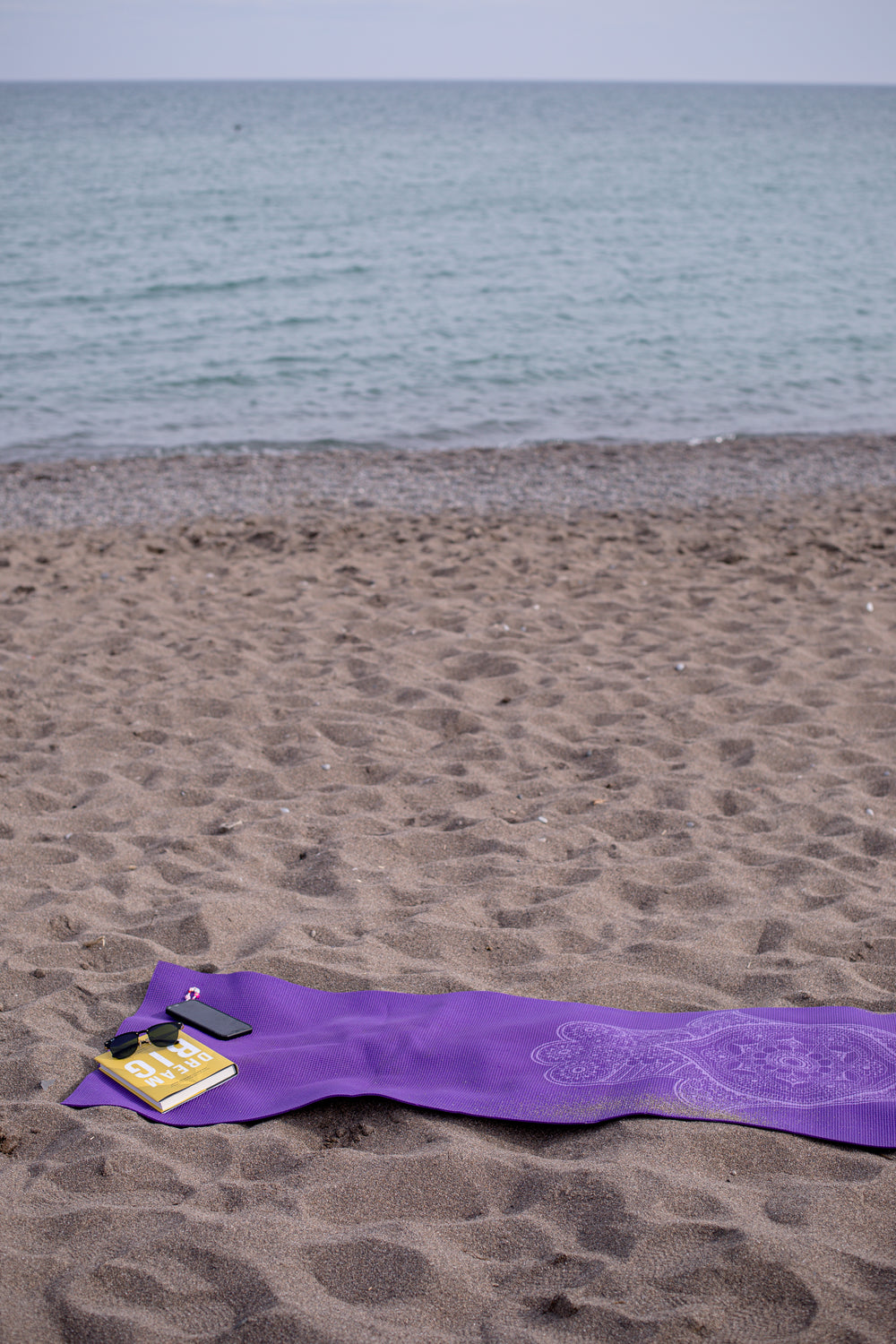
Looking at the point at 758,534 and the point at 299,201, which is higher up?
the point at 299,201

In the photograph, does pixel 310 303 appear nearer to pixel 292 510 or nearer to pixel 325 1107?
pixel 292 510

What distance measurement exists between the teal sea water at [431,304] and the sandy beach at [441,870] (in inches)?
158

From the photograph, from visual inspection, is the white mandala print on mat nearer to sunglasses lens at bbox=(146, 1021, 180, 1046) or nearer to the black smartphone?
the black smartphone

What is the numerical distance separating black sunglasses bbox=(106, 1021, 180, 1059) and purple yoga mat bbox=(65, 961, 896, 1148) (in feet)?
0.23

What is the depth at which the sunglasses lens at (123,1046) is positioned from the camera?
262 cm

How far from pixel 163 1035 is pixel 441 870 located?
114cm

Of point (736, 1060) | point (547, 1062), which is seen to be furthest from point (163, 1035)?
point (736, 1060)

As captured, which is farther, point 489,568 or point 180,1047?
point 489,568

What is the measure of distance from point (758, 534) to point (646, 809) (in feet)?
13.8

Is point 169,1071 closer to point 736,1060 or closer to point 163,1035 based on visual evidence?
point 163,1035

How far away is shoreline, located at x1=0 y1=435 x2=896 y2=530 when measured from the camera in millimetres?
8312

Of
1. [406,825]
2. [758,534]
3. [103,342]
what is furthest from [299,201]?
[406,825]

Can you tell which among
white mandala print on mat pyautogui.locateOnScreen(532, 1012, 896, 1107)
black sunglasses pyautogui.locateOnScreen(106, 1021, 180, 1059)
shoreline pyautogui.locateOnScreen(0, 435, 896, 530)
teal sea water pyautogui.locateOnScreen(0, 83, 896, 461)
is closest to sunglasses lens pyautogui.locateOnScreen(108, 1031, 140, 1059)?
black sunglasses pyautogui.locateOnScreen(106, 1021, 180, 1059)

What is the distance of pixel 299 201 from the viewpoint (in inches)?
1093
